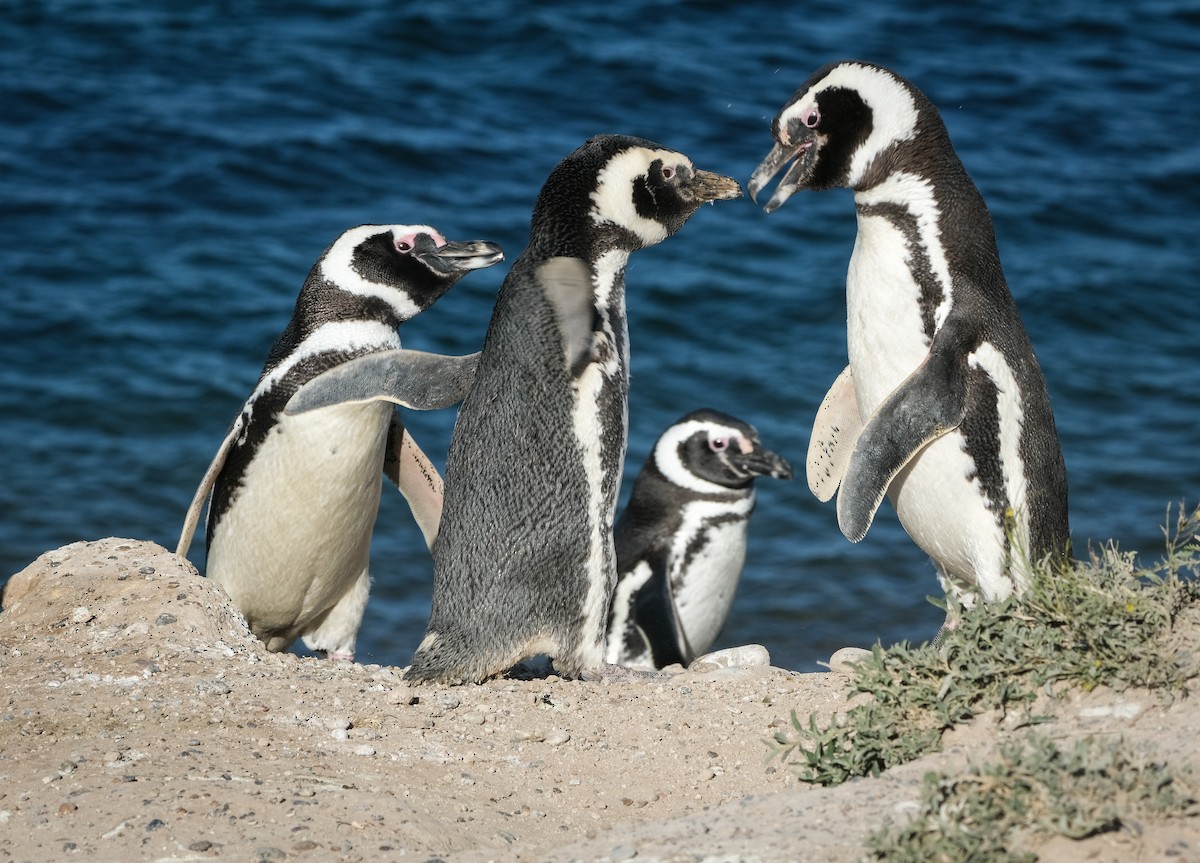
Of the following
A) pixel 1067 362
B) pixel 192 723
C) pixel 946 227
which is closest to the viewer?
pixel 192 723

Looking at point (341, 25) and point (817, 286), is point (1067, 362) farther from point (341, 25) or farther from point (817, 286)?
point (341, 25)

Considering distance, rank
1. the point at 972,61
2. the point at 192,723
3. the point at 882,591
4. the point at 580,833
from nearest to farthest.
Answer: the point at 580,833 → the point at 192,723 → the point at 882,591 → the point at 972,61

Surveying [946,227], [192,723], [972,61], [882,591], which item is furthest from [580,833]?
[972,61]

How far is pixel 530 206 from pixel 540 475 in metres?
7.13

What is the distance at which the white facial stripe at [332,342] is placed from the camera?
5305 mm

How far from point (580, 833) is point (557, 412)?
1.46 meters

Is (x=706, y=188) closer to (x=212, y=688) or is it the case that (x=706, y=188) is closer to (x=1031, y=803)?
(x=212, y=688)

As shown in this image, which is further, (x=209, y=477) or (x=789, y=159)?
(x=209, y=477)

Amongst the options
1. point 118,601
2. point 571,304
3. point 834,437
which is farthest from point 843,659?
point 118,601

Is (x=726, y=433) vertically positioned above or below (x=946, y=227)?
below

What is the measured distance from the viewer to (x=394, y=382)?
4.99 meters

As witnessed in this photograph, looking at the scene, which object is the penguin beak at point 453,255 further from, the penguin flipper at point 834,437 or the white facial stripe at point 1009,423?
the white facial stripe at point 1009,423

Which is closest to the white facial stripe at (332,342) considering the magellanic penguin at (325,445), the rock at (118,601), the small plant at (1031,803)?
the magellanic penguin at (325,445)

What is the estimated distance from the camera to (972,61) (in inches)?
552
